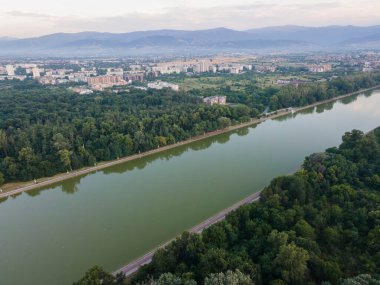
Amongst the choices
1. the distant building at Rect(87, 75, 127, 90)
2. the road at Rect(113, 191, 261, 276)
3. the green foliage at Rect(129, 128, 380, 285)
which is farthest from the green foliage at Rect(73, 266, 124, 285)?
the distant building at Rect(87, 75, 127, 90)

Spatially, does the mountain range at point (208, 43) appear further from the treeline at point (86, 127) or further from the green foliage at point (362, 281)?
the green foliage at point (362, 281)

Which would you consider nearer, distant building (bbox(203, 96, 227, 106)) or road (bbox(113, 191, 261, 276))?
road (bbox(113, 191, 261, 276))

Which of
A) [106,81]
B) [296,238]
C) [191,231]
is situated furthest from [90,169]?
[106,81]

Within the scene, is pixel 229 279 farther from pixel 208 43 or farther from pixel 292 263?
pixel 208 43

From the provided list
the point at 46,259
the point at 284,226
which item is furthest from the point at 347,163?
the point at 46,259

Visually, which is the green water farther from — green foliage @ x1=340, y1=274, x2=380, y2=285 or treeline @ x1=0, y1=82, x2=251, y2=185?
green foliage @ x1=340, y1=274, x2=380, y2=285

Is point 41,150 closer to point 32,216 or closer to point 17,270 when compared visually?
Answer: point 32,216

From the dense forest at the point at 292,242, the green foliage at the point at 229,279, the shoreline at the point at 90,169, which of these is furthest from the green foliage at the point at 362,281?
the shoreline at the point at 90,169
